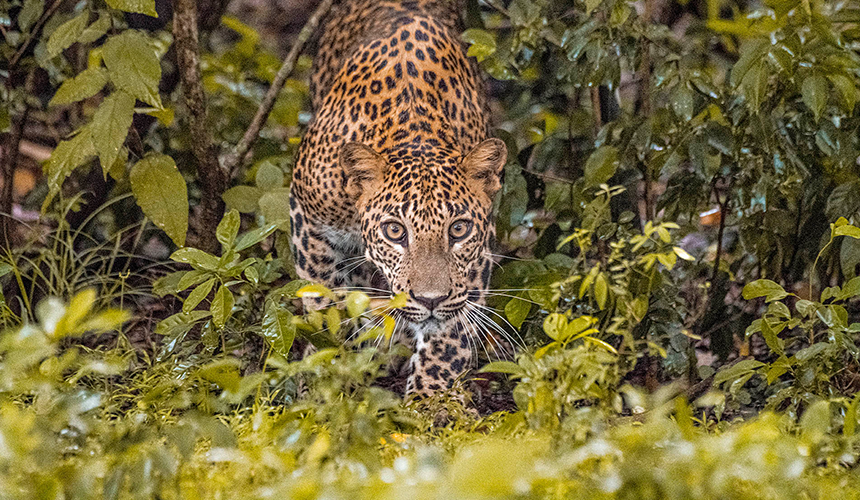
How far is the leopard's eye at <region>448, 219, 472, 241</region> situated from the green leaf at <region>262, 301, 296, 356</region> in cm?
87

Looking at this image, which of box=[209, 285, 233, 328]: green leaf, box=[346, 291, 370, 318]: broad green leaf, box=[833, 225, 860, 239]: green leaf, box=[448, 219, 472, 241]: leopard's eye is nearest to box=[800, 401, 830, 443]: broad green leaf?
box=[833, 225, 860, 239]: green leaf

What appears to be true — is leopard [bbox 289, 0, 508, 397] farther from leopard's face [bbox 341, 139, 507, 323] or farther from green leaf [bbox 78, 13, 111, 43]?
green leaf [bbox 78, 13, 111, 43]

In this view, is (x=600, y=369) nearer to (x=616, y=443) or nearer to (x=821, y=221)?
(x=616, y=443)

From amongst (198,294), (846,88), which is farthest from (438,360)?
(846,88)

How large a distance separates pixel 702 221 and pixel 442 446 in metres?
3.64

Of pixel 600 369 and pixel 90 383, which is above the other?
pixel 600 369

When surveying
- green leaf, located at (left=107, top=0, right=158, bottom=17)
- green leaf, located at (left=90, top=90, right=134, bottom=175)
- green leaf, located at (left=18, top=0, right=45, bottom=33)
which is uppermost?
green leaf, located at (left=107, top=0, right=158, bottom=17)

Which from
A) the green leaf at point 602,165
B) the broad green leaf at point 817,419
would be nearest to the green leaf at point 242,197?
the green leaf at point 602,165

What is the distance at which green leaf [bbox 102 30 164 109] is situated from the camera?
4184 millimetres

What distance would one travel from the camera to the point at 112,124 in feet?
13.8

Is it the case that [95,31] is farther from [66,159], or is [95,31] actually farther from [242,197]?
[242,197]

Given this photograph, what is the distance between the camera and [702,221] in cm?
640

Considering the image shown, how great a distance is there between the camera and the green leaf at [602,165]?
4.51 meters

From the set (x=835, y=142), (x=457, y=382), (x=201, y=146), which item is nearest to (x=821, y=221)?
(x=835, y=142)
